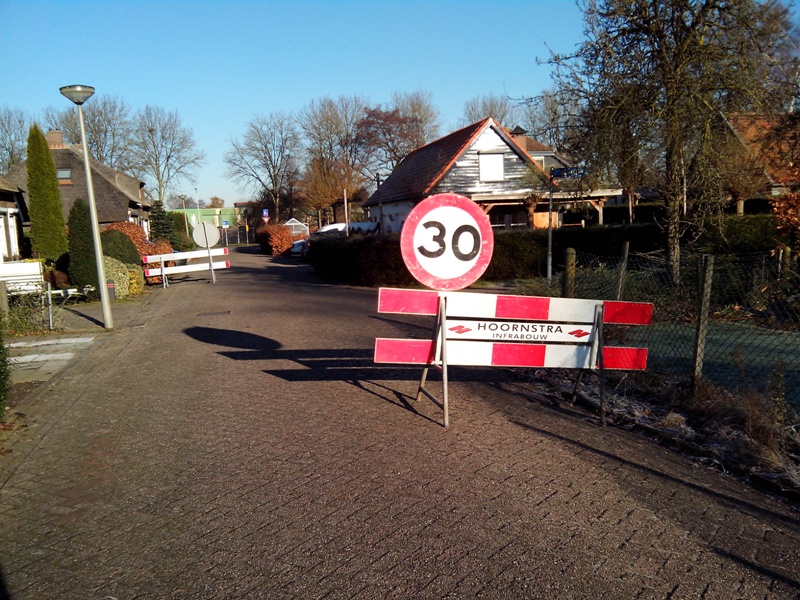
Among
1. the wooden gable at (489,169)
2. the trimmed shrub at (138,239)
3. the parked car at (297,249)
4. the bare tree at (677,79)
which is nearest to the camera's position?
the bare tree at (677,79)

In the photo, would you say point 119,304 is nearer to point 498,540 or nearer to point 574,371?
point 574,371

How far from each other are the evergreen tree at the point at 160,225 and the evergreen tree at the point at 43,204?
Answer: 22.9m

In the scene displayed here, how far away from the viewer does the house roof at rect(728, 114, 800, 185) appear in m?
12.3

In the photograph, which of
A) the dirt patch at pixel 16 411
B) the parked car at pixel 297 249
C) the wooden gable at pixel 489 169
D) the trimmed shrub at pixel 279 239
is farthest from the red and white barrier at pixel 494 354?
the trimmed shrub at pixel 279 239

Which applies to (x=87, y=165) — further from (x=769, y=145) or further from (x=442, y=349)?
(x=769, y=145)

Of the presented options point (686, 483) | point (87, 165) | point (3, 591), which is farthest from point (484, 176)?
point (3, 591)

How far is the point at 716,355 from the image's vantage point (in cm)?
797

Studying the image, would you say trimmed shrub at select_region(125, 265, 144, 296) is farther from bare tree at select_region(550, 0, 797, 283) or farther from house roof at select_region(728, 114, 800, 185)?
house roof at select_region(728, 114, 800, 185)

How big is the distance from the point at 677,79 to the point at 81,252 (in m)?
15.1

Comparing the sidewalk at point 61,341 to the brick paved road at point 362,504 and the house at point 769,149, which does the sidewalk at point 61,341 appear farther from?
the house at point 769,149

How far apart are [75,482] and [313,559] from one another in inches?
96.6

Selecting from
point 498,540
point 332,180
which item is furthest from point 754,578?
point 332,180

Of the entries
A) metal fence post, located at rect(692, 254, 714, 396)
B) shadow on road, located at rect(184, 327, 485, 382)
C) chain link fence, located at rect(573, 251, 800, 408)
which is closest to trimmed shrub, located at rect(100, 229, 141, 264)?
shadow on road, located at rect(184, 327, 485, 382)

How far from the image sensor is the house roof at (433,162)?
28.0 meters
